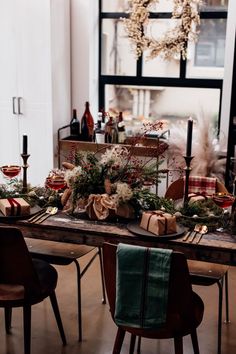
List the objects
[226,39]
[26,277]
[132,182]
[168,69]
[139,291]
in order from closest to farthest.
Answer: [139,291]
[26,277]
[132,182]
[226,39]
[168,69]

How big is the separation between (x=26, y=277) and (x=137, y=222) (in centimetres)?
57

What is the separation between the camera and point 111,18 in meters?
4.61

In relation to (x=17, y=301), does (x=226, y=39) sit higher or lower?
higher

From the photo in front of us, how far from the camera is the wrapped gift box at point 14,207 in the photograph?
2443 mm

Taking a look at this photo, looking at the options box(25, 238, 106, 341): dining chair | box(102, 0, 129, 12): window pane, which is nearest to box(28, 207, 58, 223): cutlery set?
box(25, 238, 106, 341): dining chair

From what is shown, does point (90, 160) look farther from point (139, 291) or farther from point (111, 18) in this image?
point (111, 18)

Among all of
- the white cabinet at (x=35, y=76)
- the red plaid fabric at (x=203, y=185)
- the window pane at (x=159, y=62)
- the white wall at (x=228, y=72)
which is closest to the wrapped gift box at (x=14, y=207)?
the red plaid fabric at (x=203, y=185)

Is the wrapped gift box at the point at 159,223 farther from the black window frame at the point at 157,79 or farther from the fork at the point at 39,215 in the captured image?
the black window frame at the point at 157,79

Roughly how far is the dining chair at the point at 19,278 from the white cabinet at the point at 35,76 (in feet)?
6.89

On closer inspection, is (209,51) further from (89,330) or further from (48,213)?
(89,330)

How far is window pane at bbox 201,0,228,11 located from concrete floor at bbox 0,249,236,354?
2.33 meters

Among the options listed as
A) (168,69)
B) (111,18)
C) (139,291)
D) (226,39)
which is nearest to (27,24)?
(111,18)

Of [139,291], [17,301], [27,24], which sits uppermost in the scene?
[27,24]

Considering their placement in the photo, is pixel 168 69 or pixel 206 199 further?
pixel 168 69
